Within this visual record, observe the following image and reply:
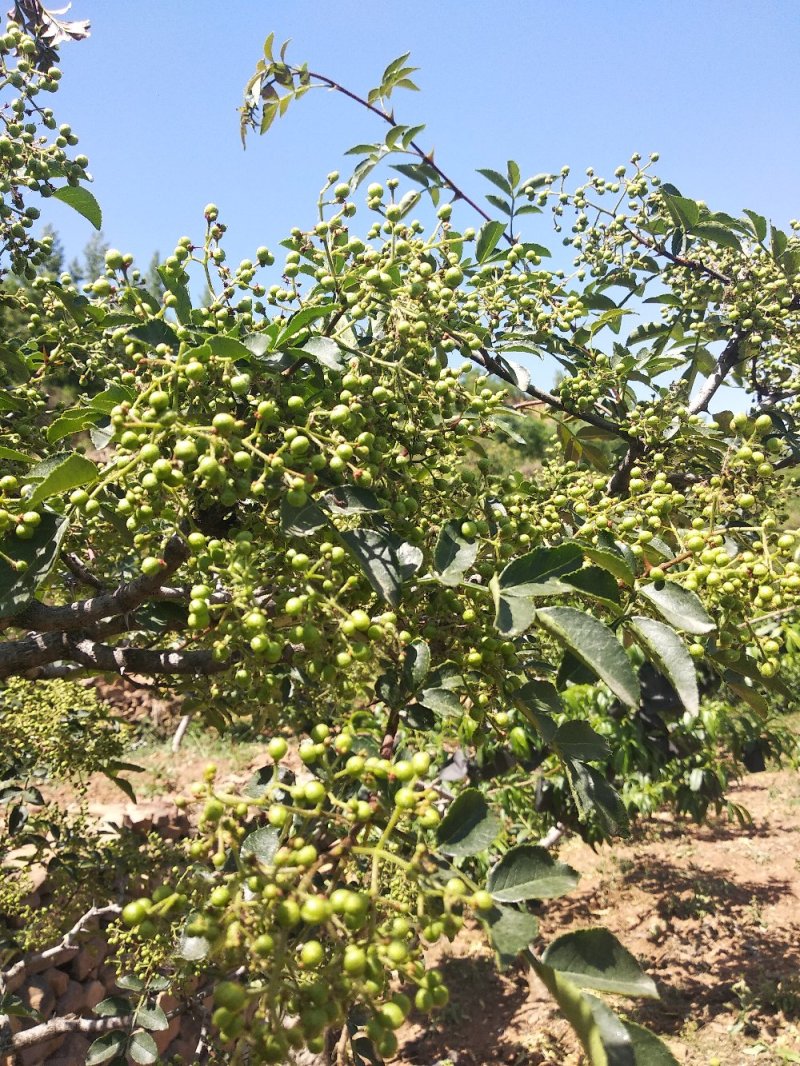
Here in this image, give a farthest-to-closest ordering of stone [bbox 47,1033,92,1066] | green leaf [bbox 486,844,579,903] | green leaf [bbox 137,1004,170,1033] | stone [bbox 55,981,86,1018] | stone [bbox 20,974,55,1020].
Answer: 1. stone [bbox 55,981,86,1018]
2. stone [bbox 20,974,55,1020]
3. stone [bbox 47,1033,92,1066]
4. green leaf [bbox 137,1004,170,1033]
5. green leaf [bbox 486,844,579,903]

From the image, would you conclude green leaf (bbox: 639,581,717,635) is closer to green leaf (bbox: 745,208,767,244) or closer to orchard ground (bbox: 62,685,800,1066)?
green leaf (bbox: 745,208,767,244)

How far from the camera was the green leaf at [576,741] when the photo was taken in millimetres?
1270

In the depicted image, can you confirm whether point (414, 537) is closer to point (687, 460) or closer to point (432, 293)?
point (432, 293)

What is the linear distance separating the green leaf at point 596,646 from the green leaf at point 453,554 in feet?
0.48

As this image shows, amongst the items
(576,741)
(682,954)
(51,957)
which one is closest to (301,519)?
(576,741)

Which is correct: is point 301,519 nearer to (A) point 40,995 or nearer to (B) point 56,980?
(A) point 40,995

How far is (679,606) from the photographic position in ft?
4.04

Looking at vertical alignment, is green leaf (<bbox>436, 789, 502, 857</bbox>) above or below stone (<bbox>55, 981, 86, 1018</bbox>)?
above

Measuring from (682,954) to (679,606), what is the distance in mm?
5497

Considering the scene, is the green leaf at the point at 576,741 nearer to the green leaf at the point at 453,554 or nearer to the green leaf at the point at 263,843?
the green leaf at the point at 453,554

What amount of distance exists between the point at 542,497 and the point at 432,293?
0.56 meters

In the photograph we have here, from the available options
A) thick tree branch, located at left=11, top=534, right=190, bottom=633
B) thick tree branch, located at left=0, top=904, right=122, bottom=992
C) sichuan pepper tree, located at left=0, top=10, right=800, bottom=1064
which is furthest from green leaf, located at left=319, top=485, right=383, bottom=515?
thick tree branch, located at left=0, top=904, right=122, bottom=992

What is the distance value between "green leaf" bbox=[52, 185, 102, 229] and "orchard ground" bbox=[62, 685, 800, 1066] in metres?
2.76

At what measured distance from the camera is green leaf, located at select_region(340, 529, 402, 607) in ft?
3.75
